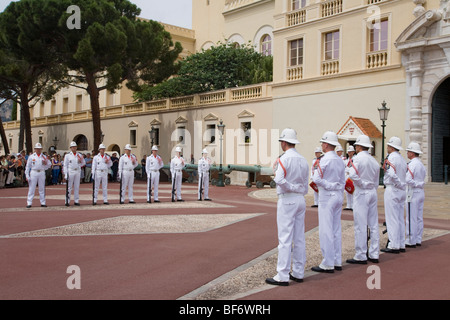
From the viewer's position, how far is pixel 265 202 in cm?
1878

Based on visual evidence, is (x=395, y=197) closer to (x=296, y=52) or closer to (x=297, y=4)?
(x=296, y=52)

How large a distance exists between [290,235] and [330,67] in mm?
20659

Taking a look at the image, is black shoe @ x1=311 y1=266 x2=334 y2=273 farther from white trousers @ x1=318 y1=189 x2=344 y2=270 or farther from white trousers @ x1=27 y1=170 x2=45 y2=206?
white trousers @ x1=27 y1=170 x2=45 y2=206

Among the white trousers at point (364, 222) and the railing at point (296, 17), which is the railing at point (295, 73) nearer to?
the railing at point (296, 17)

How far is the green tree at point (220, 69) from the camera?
35812 mm

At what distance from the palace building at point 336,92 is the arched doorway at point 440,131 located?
47 mm

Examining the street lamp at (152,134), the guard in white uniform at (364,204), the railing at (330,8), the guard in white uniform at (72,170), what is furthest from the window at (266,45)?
the guard in white uniform at (364,204)

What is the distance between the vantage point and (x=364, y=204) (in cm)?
833

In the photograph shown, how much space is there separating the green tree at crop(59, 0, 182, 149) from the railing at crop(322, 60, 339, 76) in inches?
531

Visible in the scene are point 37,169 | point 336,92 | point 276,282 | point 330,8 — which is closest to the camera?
point 276,282

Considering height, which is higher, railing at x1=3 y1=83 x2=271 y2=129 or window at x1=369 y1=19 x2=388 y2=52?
window at x1=369 y1=19 x2=388 y2=52

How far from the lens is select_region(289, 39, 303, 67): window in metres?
27.7

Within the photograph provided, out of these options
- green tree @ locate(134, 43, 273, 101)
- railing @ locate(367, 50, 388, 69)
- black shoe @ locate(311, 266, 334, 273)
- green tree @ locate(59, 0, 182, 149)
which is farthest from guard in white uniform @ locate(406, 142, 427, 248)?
green tree @ locate(134, 43, 273, 101)

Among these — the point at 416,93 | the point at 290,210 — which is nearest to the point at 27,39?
the point at 416,93
